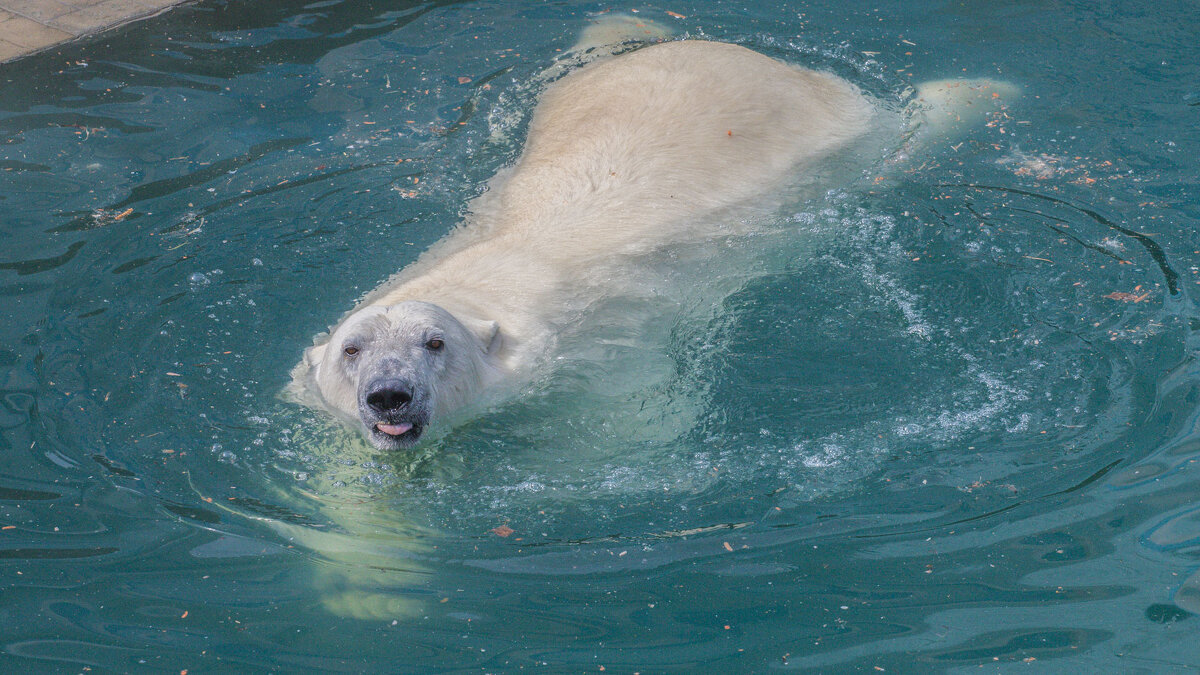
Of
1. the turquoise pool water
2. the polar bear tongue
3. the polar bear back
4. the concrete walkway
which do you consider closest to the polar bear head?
the polar bear tongue

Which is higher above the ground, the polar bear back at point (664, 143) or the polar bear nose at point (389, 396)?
the polar bear back at point (664, 143)

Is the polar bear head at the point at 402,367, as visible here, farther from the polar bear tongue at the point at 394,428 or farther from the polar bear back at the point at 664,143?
the polar bear back at the point at 664,143

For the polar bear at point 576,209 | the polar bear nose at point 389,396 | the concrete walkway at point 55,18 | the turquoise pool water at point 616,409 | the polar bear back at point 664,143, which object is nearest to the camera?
the turquoise pool water at point 616,409

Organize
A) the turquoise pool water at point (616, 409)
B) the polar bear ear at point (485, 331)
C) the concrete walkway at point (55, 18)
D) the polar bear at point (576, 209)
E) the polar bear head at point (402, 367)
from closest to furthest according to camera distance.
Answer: the turquoise pool water at point (616, 409)
the polar bear head at point (402, 367)
the polar bear at point (576, 209)
the polar bear ear at point (485, 331)
the concrete walkway at point (55, 18)

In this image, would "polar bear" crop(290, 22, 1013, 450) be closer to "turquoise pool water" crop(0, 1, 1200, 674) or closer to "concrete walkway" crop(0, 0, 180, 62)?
"turquoise pool water" crop(0, 1, 1200, 674)

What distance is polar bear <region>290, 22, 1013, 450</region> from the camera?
474 centimetres

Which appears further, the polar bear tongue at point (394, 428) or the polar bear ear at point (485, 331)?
the polar bear ear at point (485, 331)

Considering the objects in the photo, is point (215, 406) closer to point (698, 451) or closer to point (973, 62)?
point (698, 451)

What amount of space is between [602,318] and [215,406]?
1953 mm

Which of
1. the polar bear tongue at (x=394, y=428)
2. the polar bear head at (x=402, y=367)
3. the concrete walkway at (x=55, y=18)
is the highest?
the concrete walkway at (x=55, y=18)

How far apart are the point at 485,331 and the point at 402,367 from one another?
1.77ft

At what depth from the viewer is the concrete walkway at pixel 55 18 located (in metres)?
8.18

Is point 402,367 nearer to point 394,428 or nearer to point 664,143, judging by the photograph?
point 394,428

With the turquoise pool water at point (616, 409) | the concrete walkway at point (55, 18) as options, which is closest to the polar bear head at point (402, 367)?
the turquoise pool water at point (616, 409)
